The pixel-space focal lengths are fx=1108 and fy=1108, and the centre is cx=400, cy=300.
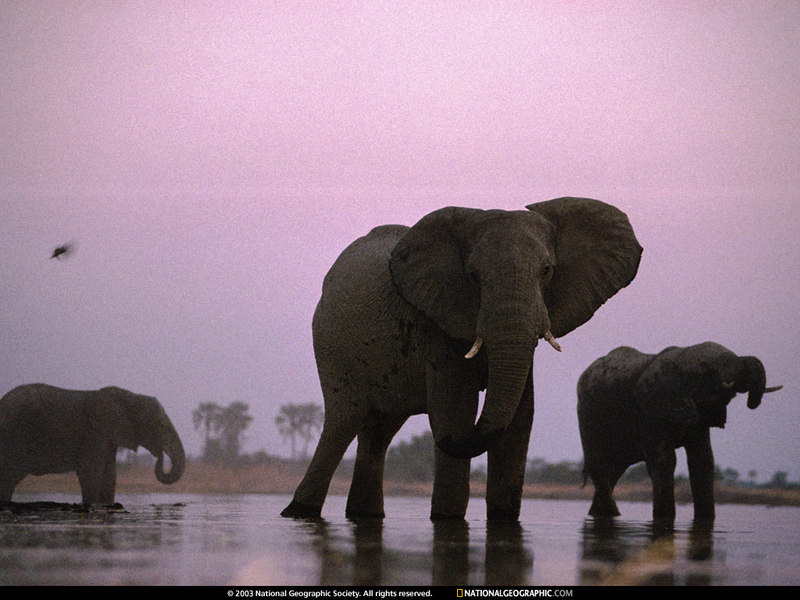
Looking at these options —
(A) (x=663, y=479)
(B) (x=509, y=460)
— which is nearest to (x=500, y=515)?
(B) (x=509, y=460)

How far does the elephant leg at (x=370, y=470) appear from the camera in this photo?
14.9 m

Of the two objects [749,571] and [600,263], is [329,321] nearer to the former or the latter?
[600,263]

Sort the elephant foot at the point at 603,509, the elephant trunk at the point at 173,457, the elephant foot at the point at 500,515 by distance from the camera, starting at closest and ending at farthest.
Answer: the elephant foot at the point at 500,515
the elephant foot at the point at 603,509
the elephant trunk at the point at 173,457

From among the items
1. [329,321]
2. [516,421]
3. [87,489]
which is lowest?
[87,489]

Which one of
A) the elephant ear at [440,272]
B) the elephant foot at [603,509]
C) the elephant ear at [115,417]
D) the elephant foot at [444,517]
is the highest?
the elephant ear at [440,272]

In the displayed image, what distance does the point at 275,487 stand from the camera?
6544 centimetres

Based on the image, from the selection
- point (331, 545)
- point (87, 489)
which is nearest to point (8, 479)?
point (87, 489)

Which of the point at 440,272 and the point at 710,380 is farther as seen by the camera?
the point at 710,380

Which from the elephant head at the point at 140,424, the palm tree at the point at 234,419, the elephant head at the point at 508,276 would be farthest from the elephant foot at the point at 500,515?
the palm tree at the point at 234,419

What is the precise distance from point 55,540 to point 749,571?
4.58 m

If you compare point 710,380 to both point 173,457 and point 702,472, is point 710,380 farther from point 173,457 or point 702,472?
point 173,457

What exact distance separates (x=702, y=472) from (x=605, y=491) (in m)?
3.16
